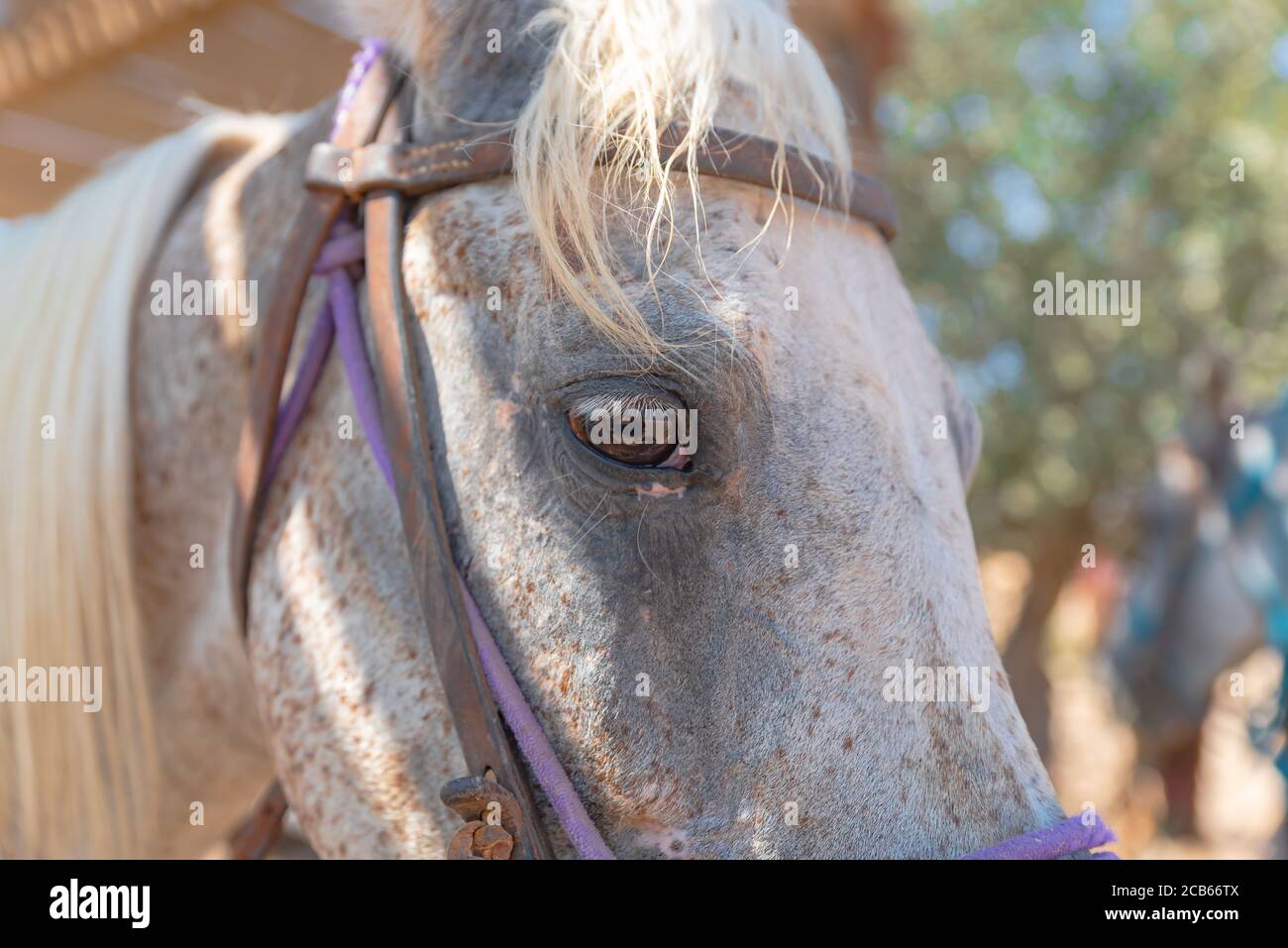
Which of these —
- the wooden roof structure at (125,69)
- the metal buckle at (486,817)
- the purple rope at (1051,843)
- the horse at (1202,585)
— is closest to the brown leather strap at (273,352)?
the metal buckle at (486,817)

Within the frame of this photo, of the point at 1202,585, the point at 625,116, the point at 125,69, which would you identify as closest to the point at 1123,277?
the point at 1202,585

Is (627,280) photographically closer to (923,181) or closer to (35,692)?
(35,692)

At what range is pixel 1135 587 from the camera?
683 cm

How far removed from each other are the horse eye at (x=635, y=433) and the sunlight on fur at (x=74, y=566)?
86 cm

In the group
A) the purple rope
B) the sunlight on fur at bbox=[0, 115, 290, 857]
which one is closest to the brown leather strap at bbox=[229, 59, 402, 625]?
the sunlight on fur at bbox=[0, 115, 290, 857]

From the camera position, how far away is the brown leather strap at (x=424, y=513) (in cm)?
122

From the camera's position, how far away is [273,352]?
1483mm

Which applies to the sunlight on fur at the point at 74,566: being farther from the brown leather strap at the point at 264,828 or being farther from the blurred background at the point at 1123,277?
the blurred background at the point at 1123,277

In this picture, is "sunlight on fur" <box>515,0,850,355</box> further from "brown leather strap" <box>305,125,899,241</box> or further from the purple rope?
the purple rope

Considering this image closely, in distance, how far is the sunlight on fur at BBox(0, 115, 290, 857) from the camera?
1.62 metres

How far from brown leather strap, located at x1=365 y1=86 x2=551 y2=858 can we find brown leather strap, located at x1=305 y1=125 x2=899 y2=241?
0.04 meters

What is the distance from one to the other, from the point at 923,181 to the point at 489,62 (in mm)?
6803
